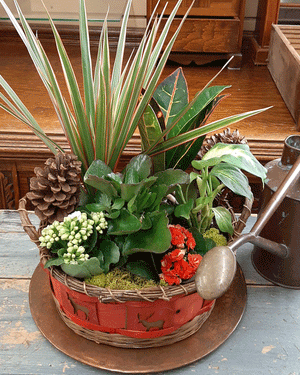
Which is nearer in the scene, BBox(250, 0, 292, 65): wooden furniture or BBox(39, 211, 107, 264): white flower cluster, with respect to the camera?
BBox(39, 211, 107, 264): white flower cluster

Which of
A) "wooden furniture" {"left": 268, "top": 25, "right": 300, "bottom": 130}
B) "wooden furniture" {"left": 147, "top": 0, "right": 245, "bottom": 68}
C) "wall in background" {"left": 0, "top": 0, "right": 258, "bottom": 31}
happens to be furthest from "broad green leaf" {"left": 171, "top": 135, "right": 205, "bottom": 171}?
"wall in background" {"left": 0, "top": 0, "right": 258, "bottom": 31}

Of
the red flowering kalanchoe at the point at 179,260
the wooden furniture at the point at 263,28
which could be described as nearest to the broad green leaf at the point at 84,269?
the red flowering kalanchoe at the point at 179,260

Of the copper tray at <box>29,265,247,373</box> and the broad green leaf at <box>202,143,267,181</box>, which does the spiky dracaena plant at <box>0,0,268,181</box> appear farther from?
the copper tray at <box>29,265,247,373</box>

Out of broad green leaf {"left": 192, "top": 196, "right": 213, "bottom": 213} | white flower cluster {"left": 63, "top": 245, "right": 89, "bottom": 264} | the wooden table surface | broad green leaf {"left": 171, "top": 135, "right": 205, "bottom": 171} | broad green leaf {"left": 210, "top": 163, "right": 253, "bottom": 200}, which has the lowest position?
the wooden table surface

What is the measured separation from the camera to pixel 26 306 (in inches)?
31.9

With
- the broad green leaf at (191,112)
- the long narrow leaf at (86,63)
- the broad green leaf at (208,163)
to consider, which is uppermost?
the long narrow leaf at (86,63)

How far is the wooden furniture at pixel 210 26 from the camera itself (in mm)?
1706

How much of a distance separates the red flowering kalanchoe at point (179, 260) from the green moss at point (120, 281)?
2 cm

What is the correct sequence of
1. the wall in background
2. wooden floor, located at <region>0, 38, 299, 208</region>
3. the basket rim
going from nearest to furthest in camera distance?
the basket rim
wooden floor, located at <region>0, 38, 299, 208</region>
the wall in background

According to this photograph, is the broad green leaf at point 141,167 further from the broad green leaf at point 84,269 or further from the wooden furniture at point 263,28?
the wooden furniture at point 263,28

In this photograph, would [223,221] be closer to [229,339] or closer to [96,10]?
[229,339]

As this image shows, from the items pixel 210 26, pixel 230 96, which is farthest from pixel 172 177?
pixel 210 26

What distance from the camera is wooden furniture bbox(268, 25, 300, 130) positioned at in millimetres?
1394

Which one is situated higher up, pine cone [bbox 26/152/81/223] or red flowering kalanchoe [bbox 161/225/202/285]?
pine cone [bbox 26/152/81/223]
